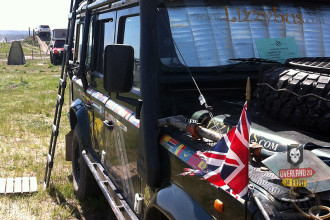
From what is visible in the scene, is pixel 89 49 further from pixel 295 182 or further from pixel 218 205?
pixel 295 182

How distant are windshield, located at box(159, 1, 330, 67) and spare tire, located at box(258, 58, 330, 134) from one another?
450mm

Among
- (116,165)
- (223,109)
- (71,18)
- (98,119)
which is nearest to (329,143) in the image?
(223,109)

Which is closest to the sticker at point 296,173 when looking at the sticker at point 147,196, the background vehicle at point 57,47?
the sticker at point 147,196

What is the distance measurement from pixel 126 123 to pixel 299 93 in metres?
1.40

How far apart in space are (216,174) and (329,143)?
56 centimetres

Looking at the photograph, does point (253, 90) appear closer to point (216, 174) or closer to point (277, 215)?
point (216, 174)

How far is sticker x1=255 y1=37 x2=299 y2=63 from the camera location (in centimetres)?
283

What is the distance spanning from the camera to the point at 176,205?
223cm

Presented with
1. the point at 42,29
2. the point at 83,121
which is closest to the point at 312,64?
the point at 83,121

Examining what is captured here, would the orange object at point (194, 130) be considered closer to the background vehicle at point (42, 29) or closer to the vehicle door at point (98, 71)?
the vehicle door at point (98, 71)

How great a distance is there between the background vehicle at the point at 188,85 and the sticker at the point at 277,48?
0.07 feet

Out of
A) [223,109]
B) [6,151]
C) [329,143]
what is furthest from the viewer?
[6,151]

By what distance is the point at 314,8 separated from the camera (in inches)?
120

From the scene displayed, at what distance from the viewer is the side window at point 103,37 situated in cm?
368
